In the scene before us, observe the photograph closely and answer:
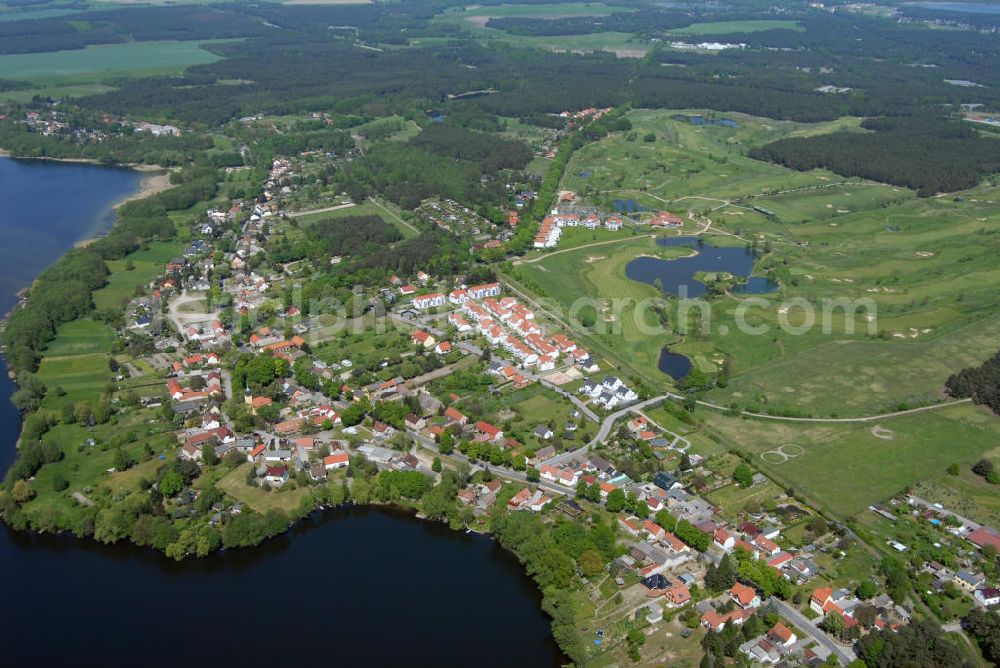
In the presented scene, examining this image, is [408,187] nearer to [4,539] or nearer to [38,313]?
[38,313]

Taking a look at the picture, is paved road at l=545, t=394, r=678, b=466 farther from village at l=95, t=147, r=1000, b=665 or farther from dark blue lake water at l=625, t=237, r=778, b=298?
dark blue lake water at l=625, t=237, r=778, b=298

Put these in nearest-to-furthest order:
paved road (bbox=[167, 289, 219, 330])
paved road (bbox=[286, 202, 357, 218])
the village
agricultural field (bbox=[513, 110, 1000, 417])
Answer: the village
agricultural field (bbox=[513, 110, 1000, 417])
paved road (bbox=[167, 289, 219, 330])
paved road (bbox=[286, 202, 357, 218])

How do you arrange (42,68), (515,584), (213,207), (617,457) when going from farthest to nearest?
(42,68)
(213,207)
(617,457)
(515,584)

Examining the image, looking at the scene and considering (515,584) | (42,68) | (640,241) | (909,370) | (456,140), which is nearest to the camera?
(515,584)

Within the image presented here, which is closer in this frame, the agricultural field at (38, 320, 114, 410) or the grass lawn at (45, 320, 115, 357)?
the agricultural field at (38, 320, 114, 410)

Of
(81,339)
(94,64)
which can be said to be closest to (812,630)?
(81,339)

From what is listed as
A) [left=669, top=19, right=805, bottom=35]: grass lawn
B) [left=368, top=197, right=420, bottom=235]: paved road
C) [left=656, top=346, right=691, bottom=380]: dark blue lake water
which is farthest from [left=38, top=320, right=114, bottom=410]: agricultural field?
[left=669, top=19, right=805, bottom=35]: grass lawn

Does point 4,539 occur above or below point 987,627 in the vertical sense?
below

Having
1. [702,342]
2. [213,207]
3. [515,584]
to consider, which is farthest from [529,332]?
[213,207]

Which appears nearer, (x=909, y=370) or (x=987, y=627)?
(x=987, y=627)
